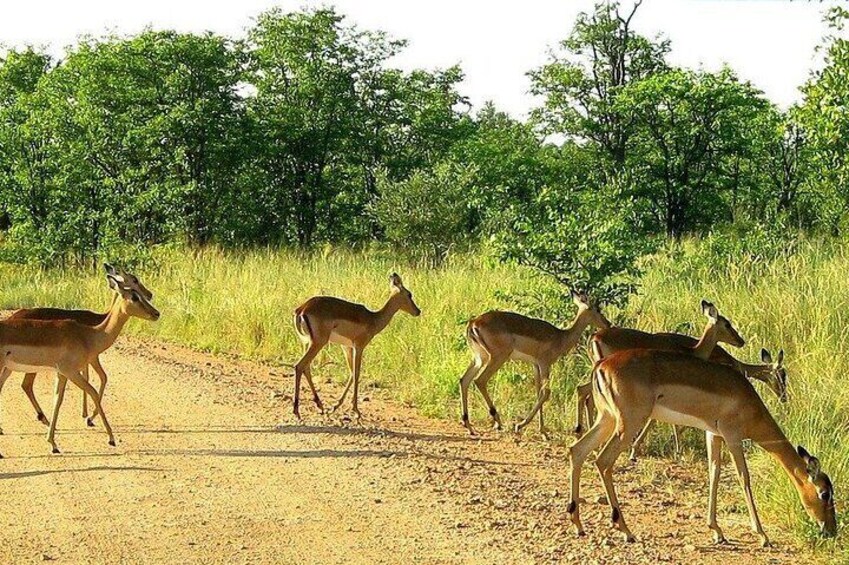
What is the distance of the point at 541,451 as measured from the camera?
8.65 m

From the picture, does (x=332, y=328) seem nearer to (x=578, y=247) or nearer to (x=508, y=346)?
(x=508, y=346)

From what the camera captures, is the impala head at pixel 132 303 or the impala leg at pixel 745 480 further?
the impala head at pixel 132 303

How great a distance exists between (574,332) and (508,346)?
27.7 inches

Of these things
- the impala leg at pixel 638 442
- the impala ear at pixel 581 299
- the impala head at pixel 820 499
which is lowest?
the impala leg at pixel 638 442

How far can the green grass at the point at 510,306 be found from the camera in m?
7.60

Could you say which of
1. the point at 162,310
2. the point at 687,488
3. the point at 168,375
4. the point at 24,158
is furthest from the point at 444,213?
the point at 687,488

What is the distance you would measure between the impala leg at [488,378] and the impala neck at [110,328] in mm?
3388

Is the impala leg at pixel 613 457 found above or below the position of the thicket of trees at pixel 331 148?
below

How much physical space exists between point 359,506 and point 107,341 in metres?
3.70

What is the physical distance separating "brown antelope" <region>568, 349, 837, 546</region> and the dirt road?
32 cm

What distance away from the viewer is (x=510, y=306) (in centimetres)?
1198

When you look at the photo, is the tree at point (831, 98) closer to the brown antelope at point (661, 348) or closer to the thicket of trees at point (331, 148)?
the brown antelope at point (661, 348)

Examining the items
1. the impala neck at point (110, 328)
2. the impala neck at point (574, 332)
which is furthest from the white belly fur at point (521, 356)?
the impala neck at point (110, 328)

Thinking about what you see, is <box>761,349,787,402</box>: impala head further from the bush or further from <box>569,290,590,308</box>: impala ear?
the bush
